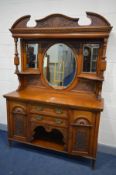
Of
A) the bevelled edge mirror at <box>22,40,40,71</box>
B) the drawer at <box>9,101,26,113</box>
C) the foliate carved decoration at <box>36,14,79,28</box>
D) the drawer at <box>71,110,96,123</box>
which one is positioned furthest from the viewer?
the bevelled edge mirror at <box>22,40,40,71</box>

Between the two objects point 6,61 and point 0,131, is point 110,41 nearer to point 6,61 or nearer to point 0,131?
point 6,61

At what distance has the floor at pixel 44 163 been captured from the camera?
1.90 m

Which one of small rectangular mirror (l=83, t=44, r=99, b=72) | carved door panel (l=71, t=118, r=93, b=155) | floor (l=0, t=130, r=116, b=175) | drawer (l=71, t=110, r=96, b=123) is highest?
small rectangular mirror (l=83, t=44, r=99, b=72)

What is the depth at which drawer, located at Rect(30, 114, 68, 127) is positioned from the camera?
6.36 ft

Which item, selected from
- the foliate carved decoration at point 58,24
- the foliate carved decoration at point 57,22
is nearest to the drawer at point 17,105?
the foliate carved decoration at point 58,24

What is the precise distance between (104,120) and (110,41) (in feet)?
3.50

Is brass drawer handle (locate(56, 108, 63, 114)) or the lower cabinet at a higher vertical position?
brass drawer handle (locate(56, 108, 63, 114))

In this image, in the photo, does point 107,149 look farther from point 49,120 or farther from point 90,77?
point 90,77

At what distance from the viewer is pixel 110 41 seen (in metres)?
1.97

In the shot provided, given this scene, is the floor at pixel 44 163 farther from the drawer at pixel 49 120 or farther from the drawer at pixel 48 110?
the drawer at pixel 48 110

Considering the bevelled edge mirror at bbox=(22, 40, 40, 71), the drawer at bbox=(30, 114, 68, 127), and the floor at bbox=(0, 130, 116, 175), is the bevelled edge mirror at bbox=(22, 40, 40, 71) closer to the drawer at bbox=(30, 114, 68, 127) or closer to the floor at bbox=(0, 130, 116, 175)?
the drawer at bbox=(30, 114, 68, 127)

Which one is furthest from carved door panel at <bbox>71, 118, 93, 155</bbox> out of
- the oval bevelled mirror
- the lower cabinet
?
the oval bevelled mirror

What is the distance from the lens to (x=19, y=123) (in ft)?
7.07

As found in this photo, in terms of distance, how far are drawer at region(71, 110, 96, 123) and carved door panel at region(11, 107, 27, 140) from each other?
0.67 meters
